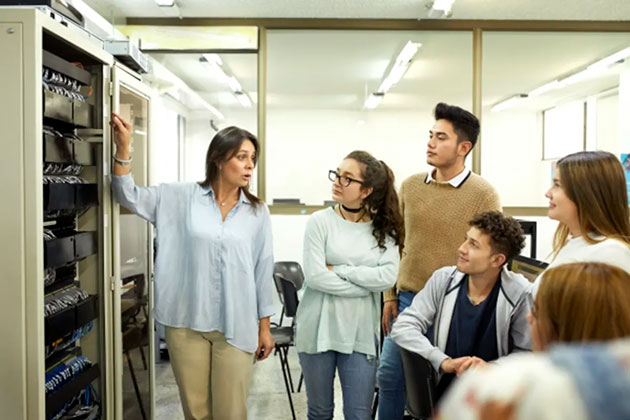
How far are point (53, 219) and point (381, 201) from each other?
4.27 ft

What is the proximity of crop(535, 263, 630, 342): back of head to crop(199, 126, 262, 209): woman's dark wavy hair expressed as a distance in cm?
156

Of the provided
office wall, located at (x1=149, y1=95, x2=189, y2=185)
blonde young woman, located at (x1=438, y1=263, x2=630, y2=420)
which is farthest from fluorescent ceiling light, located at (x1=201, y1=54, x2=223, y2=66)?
blonde young woman, located at (x1=438, y1=263, x2=630, y2=420)

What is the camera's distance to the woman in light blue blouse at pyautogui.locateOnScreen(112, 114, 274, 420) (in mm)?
2117

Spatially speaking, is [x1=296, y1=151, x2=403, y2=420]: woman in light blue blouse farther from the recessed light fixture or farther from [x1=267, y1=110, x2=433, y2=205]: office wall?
[x1=267, y1=110, x2=433, y2=205]: office wall

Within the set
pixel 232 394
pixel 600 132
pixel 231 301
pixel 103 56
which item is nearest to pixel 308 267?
pixel 231 301

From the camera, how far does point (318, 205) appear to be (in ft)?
16.0

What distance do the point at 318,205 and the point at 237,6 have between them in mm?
1824

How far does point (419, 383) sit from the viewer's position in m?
1.99

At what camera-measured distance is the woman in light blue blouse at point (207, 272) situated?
2117 millimetres

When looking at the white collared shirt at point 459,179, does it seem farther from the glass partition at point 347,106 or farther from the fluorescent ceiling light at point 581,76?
the fluorescent ceiling light at point 581,76

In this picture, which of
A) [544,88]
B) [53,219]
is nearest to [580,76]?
[544,88]

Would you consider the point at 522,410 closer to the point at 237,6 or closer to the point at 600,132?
the point at 237,6

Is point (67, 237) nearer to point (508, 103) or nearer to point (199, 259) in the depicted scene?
point (199, 259)

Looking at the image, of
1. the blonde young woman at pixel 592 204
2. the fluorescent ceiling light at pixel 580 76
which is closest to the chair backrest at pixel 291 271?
the blonde young woman at pixel 592 204
